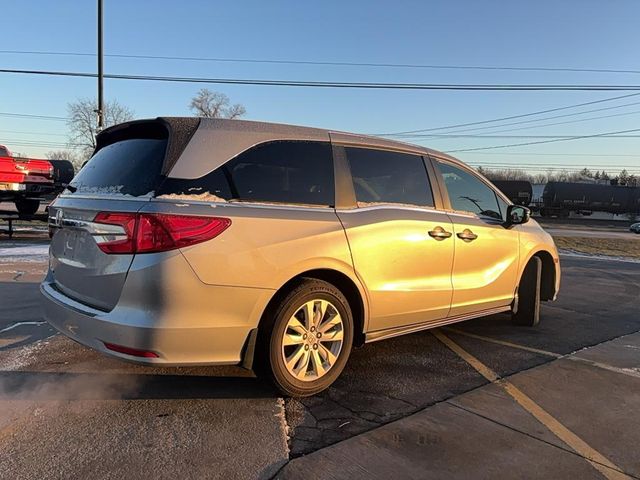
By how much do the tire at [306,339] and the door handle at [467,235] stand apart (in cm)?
155

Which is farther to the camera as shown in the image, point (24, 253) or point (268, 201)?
point (24, 253)

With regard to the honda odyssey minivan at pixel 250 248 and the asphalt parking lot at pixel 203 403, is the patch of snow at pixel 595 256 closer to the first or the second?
the asphalt parking lot at pixel 203 403

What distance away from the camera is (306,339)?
373cm

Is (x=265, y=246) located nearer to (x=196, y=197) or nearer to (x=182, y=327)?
(x=196, y=197)

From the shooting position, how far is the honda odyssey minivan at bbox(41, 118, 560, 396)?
3129 millimetres

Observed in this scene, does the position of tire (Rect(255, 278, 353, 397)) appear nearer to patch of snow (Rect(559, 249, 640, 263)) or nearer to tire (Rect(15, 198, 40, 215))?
tire (Rect(15, 198, 40, 215))

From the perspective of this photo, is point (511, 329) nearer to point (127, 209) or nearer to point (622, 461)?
point (622, 461)

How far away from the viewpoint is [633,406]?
3891mm

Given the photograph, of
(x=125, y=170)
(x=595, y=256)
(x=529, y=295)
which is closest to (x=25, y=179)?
(x=125, y=170)

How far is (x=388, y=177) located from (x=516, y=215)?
1.96m

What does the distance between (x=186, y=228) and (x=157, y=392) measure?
4.78ft

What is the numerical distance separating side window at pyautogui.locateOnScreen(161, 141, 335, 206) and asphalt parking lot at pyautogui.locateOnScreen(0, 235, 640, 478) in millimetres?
1487

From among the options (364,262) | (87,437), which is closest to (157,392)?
(87,437)

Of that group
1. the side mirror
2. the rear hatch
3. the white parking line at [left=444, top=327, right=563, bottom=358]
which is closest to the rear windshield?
the rear hatch
